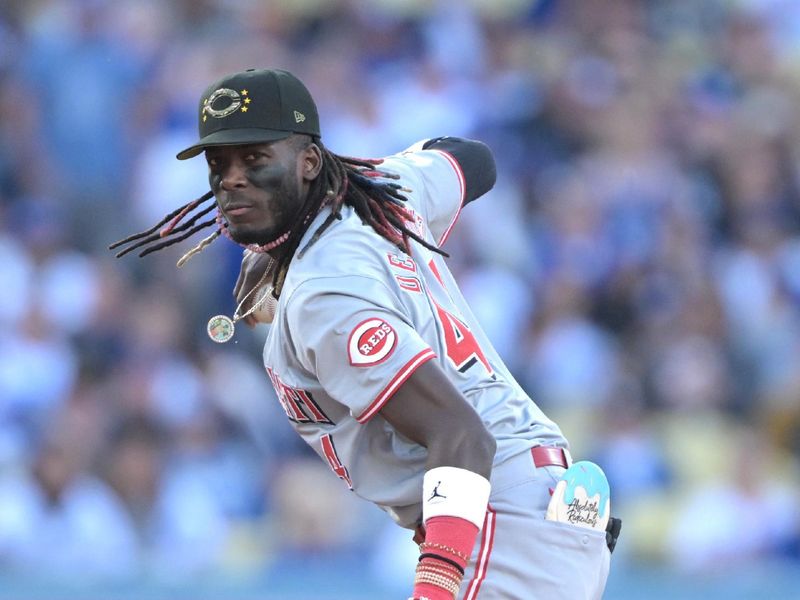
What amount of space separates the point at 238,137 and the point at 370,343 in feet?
1.94

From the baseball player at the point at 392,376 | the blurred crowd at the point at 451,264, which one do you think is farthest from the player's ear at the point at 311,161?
the blurred crowd at the point at 451,264

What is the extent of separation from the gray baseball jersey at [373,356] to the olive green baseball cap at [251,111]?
248mm

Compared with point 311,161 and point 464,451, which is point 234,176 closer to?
point 311,161

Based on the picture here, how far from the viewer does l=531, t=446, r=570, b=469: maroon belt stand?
11.4ft

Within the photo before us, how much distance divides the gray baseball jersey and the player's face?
10 cm

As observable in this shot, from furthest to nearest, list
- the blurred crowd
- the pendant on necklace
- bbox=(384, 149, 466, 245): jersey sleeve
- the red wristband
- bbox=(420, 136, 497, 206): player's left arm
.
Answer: the blurred crowd
bbox=(420, 136, 497, 206): player's left arm
bbox=(384, 149, 466, 245): jersey sleeve
the pendant on necklace
the red wristband

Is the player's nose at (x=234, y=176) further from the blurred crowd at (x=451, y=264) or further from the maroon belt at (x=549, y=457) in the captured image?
the blurred crowd at (x=451, y=264)

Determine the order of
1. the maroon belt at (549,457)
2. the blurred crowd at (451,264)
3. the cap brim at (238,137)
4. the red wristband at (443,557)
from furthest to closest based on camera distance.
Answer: the blurred crowd at (451,264)
the maroon belt at (549,457)
the cap brim at (238,137)
the red wristband at (443,557)

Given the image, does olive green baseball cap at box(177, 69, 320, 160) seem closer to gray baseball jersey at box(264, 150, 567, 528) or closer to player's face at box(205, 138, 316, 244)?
player's face at box(205, 138, 316, 244)

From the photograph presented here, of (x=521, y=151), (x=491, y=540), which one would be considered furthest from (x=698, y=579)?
(x=491, y=540)

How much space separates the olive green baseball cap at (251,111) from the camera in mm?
3279

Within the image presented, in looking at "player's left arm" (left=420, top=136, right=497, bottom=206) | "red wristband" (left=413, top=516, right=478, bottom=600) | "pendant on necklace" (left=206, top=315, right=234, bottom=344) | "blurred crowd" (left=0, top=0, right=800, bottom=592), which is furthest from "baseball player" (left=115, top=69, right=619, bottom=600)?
"blurred crowd" (left=0, top=0, right=800, bottom=592)

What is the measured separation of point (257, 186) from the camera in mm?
3322

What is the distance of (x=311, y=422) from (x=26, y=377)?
5018 millimetres
